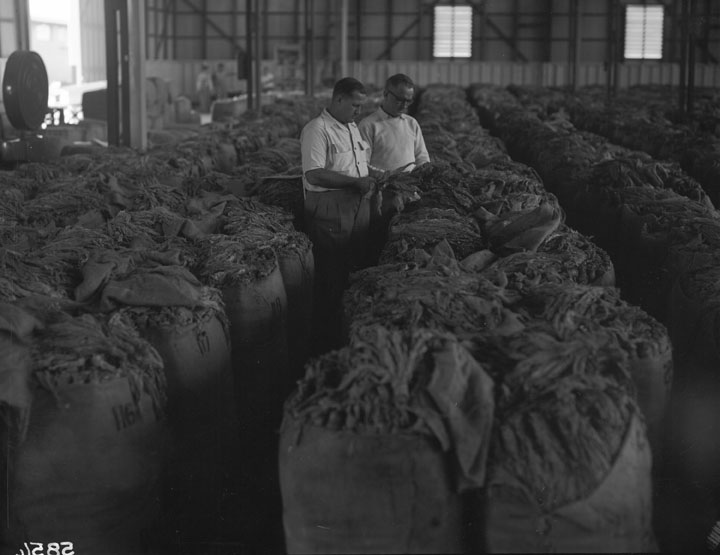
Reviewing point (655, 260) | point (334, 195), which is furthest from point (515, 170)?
point (655, 260)

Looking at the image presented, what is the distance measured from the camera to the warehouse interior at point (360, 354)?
2.26m

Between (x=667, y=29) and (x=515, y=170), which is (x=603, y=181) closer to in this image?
(x=515, y=170)

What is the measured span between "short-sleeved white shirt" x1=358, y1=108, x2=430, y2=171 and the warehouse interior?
2 cm

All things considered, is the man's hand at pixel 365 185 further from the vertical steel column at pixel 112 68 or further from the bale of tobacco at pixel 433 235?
the vertical steel column at pixel 112 68

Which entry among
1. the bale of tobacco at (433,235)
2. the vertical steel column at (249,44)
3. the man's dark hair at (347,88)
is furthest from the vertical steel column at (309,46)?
the bale of tobacco at (433,235)

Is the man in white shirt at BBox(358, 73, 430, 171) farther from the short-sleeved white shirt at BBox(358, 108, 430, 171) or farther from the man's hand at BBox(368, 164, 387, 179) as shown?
the man's hand at BBox(368, 164, 387, 179)

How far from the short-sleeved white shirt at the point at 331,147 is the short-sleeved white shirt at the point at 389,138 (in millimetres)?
584

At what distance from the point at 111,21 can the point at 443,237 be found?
5965mm

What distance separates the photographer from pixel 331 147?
18.9ft

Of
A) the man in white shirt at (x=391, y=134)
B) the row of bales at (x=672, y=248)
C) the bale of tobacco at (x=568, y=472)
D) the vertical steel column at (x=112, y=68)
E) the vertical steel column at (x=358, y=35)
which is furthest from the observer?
the vertical steel column at (x=358, y=35)

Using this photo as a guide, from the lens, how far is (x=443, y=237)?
4516 mm

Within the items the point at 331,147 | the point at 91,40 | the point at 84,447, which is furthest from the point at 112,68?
the point at 91,40

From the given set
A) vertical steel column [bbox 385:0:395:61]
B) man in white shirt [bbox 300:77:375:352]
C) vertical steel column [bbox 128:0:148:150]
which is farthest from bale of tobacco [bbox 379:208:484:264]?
vertical steel column [bbox 385:0:395:61]

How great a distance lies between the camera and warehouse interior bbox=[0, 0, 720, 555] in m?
2.26
